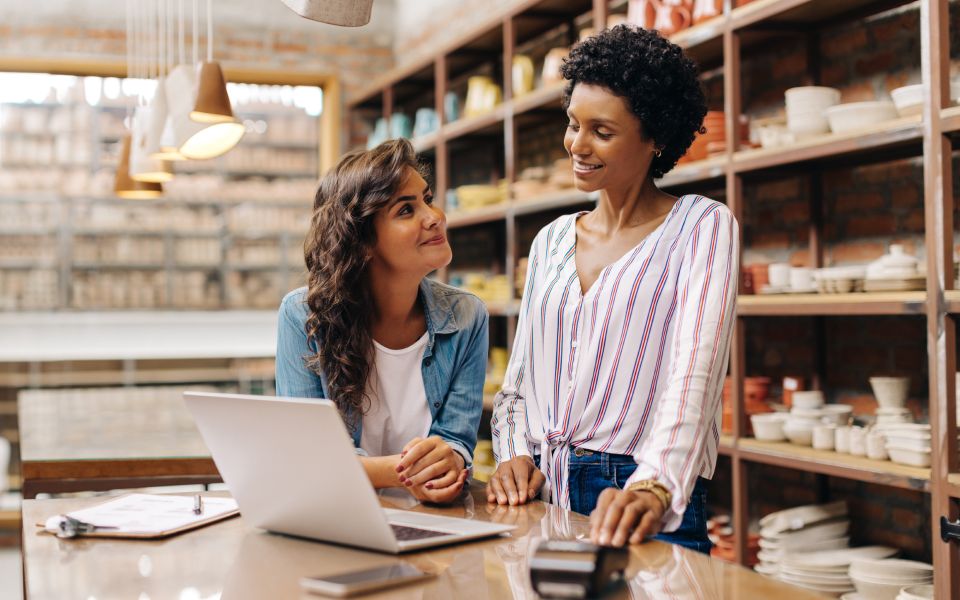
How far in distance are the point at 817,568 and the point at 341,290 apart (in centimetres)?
172

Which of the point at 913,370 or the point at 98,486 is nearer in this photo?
the point at 98,486

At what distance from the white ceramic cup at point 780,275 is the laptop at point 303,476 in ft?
6.07

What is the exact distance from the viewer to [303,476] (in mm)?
1256

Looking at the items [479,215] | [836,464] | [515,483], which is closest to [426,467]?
[515,483]

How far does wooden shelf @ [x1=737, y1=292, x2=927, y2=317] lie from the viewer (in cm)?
247

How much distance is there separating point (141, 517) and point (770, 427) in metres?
2.00

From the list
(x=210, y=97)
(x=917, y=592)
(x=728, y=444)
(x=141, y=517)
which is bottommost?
(x=917, y=592)

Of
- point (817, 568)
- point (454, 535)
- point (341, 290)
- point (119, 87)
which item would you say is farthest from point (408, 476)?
point (119, 87)

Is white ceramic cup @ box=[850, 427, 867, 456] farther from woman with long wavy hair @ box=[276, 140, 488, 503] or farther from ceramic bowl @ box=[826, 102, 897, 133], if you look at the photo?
woman with long wavy hair @ box=[276, 140, 488, 503]

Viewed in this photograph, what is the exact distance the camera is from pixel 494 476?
1644 mm

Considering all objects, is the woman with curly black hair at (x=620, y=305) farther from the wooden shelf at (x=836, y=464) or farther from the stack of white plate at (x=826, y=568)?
the stack of white plate at (x=826, y=568)

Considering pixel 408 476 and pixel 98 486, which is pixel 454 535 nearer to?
pixel 408 476

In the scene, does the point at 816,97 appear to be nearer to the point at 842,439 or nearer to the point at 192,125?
the point at 842,439

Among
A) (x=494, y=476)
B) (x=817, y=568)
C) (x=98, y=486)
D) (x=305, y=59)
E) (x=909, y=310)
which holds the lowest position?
(x=817, y=568)
